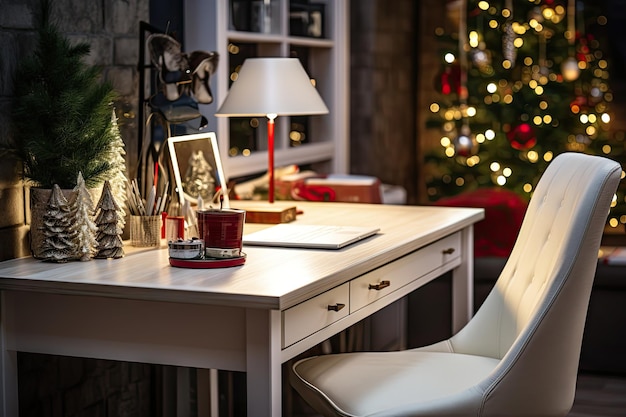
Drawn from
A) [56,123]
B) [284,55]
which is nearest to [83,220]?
[56,123]

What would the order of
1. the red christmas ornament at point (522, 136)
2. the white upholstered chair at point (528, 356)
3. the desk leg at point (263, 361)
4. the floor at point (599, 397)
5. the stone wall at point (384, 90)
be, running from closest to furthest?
the desk leg at point (263, 361) → the white upholstered chair at point (528, 356) → the floor at point (599, 397) → the red christmas ornament at point (522, 136) → the stone wall at point (384, 90)

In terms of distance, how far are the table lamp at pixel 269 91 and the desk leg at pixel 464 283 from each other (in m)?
0.67

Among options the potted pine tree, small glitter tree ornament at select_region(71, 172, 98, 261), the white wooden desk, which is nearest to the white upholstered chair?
the white wooden desk

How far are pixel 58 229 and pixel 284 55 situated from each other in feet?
7.28

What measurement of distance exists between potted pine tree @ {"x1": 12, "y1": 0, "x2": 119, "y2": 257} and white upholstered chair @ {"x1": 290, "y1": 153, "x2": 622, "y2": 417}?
0.68 meters

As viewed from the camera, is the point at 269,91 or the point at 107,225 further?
the point at 269,91

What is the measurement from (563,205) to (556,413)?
1.54 ft

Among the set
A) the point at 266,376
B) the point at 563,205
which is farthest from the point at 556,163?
the point at 266,376

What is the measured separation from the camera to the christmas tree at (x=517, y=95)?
19.1 ft

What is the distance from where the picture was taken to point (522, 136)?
5.46 metres

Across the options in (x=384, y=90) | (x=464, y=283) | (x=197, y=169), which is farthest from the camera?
(x=384, y=90)

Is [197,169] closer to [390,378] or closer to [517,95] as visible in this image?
[390,378]

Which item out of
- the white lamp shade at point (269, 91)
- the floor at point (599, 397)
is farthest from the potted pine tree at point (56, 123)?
the floor at point (599, 397)

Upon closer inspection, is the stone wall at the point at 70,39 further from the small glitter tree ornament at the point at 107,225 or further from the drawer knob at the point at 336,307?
the drawer knob at the point at 336,307
